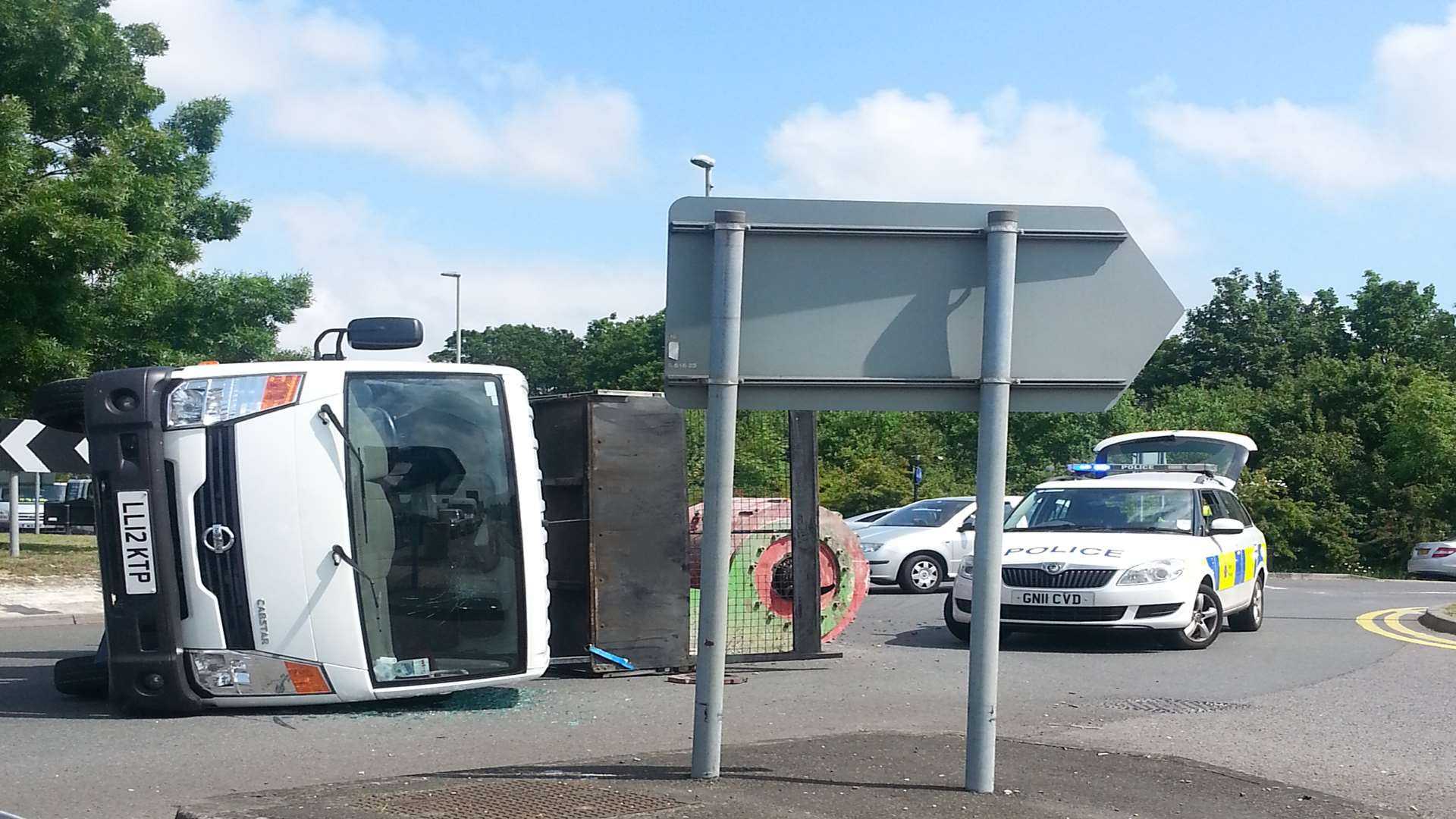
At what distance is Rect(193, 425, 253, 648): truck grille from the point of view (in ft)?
27.1

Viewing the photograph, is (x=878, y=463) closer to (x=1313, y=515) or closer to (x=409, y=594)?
(x=1313, y=515)

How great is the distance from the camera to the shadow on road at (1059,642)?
1311 cm

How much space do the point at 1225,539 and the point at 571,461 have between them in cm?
718

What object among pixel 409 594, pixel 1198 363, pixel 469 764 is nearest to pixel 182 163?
pixel 409 594

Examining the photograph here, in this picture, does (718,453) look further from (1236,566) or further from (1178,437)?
(1178,437)

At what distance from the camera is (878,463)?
4181cm

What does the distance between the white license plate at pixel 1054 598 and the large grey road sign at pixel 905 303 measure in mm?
6623

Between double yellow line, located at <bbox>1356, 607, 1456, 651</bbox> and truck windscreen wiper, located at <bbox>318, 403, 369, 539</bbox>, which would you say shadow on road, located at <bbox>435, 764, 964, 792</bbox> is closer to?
truck windscreen wiper, located at <bbox>318, 403, 369, 539</bbox>

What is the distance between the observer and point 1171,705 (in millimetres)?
9867

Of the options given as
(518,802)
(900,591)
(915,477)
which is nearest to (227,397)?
(518,802)

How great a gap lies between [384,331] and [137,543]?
219cm

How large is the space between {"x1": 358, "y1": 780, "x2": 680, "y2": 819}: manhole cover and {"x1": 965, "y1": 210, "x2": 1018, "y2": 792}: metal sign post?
4.46 ft

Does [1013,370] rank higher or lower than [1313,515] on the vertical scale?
higher

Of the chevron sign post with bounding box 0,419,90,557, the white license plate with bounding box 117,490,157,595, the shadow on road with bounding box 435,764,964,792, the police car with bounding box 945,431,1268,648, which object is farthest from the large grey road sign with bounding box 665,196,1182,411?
the chevron sign post with bounding box 0,419,90,557
